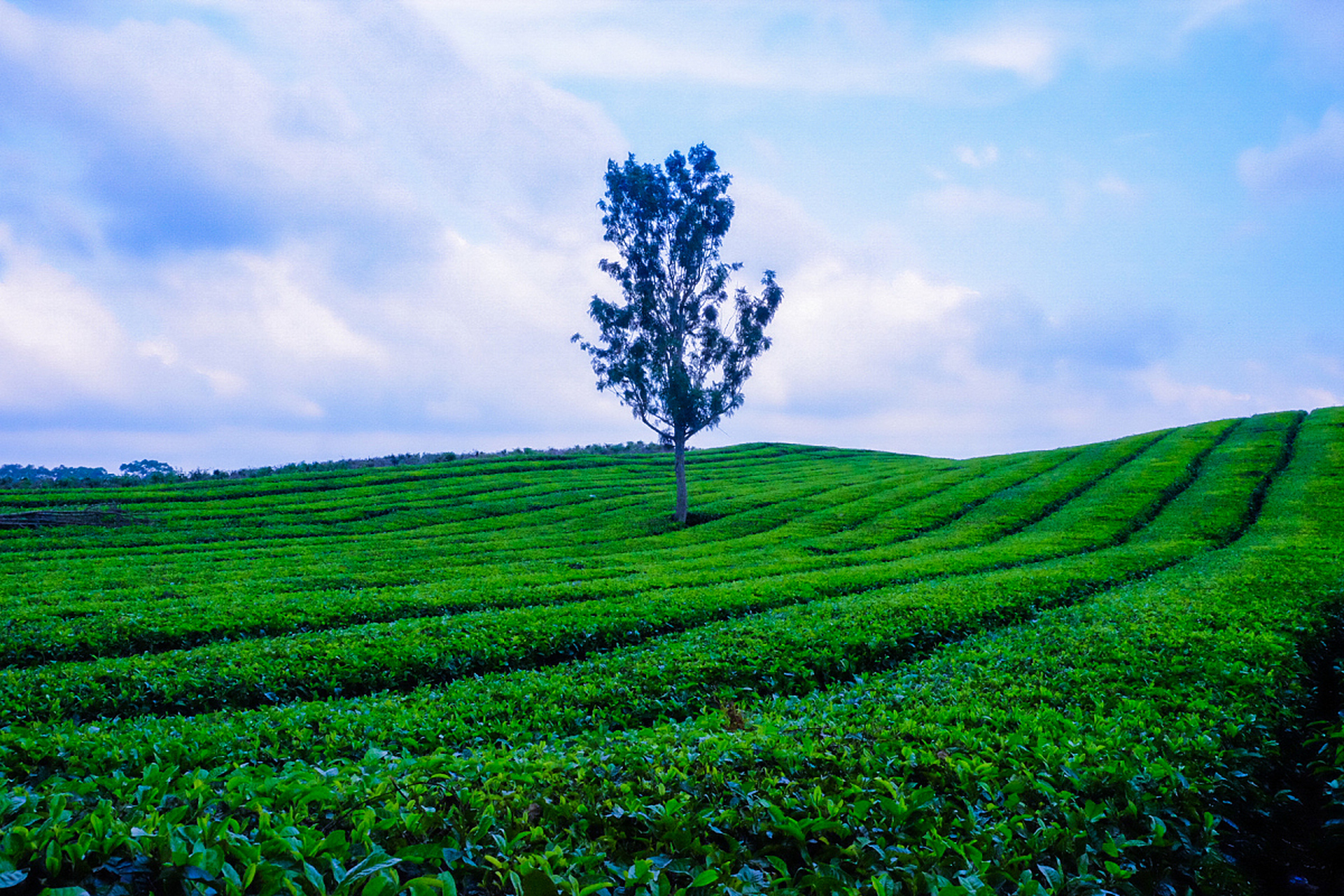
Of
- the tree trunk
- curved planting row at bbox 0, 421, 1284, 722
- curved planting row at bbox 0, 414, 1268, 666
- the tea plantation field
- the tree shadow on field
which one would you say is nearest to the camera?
the tea plantation field

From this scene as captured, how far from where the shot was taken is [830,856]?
537 cm

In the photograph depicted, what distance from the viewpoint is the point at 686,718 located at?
1031 centimetres

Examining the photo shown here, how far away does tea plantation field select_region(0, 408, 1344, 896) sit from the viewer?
4977mm

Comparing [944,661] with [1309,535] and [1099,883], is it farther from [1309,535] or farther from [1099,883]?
[1309,535]

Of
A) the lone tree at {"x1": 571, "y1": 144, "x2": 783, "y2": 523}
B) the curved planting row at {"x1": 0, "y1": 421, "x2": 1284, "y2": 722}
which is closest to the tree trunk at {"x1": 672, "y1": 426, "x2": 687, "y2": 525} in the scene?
the lone tree at {"x1": 571, "y1": 144, "x2": 783, "y2": 523}

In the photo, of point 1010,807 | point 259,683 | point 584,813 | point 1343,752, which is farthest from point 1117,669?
point 259,683

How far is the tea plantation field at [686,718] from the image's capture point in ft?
16.3

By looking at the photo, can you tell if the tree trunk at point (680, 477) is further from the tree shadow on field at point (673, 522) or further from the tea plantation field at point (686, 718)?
the tea plantation field at point (686, 718)

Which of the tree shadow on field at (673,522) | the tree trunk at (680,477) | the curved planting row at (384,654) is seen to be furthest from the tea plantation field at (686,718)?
the tree trunk at (680,477)

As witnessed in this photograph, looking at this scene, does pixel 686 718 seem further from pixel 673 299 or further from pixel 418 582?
pixel 673 299

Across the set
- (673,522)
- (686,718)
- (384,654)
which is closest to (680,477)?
(673,522)

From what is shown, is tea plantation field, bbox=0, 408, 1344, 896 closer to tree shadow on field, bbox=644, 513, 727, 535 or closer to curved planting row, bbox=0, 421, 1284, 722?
curved planting row, bbox=0, 421, 1284, 722

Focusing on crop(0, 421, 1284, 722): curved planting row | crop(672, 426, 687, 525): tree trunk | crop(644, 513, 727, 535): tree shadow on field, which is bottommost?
crop(0, 421, 1284, 722): curved planting row

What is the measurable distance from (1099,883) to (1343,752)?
4120mm
